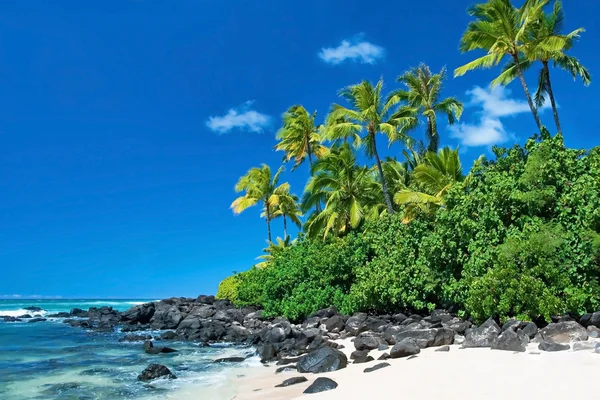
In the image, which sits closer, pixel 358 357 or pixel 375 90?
pixel 358 357

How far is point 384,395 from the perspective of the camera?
21.1 feet

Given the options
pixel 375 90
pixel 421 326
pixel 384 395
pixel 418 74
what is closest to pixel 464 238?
pixel 421 326

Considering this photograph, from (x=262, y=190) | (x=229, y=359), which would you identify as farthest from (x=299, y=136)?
(x=229, y=359)

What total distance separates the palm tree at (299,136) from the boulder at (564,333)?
22.6 meters

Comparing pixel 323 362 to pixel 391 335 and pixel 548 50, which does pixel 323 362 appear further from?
pixel 548 50

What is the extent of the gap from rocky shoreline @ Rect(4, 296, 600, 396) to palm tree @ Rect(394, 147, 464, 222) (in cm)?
495

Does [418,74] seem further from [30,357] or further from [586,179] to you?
[30,357]

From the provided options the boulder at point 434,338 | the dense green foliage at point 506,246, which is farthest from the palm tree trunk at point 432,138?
the boulder at point 434,338

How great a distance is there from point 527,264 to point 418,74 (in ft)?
62.5

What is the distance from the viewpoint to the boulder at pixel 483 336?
891 centimetres

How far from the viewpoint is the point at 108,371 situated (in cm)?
1210

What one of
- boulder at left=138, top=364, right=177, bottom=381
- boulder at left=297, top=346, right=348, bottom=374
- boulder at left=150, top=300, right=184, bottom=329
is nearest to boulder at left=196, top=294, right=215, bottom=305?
boulder at left=150, top=300, right=184, bottom=329

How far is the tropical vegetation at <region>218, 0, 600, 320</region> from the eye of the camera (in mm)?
10977

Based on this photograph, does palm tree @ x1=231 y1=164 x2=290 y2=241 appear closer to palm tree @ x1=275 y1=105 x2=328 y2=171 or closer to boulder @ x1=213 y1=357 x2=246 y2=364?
palm tree @ x1=275 y1=105 x2=328 y2=171
